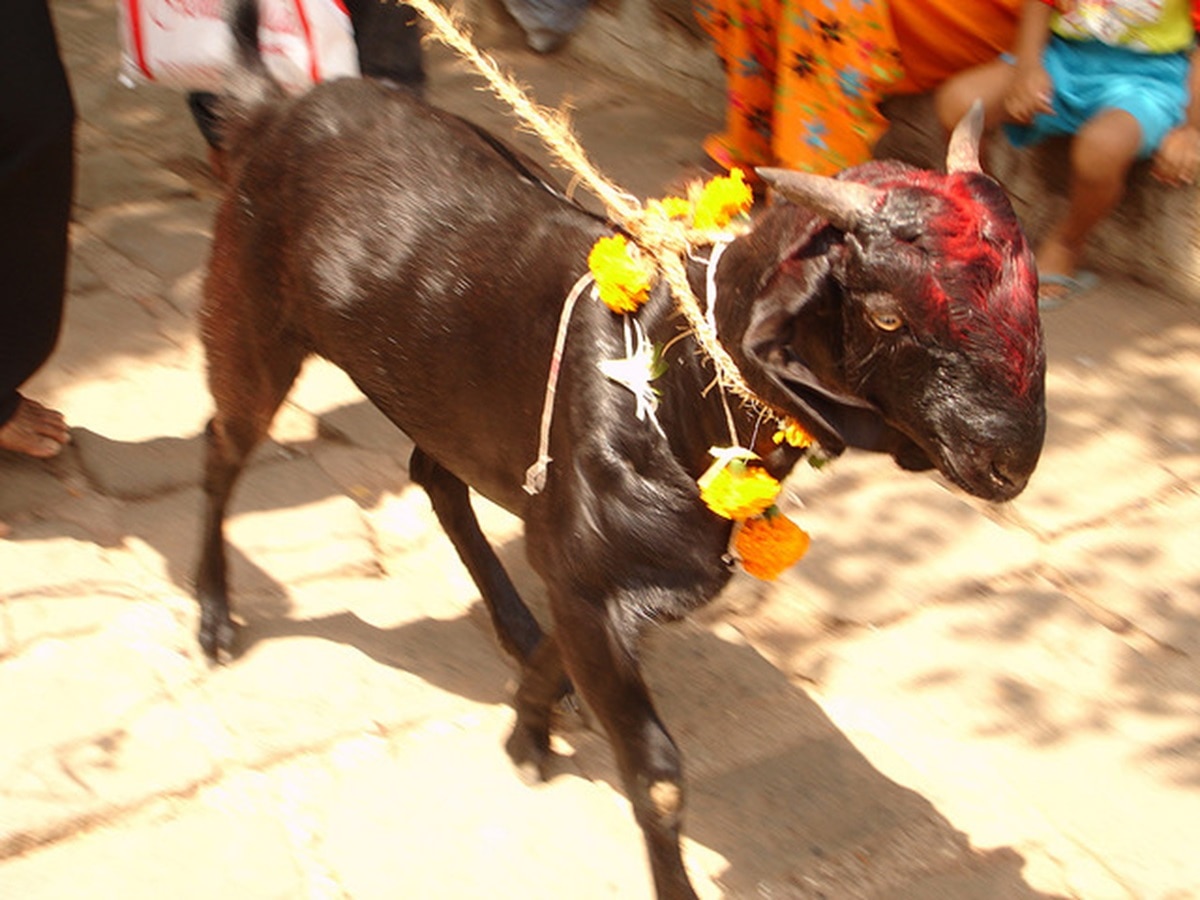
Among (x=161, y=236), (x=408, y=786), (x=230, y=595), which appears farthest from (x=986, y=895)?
(x=161, y=236)

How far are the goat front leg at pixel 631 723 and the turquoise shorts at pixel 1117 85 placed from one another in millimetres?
3534

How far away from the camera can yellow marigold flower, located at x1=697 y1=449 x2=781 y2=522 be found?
2.84 meters

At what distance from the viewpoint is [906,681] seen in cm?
411

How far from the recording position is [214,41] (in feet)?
15.0

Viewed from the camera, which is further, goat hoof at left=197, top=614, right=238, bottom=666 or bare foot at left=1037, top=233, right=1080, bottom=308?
bare foot at left=1037, top=233, right=1080, bottom=308

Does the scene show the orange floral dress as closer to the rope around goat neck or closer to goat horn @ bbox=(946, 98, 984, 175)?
the rope around goat neck

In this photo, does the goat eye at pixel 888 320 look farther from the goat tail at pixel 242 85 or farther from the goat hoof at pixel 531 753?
the goat tail at pixel 242 85

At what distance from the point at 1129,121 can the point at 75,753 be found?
4238 millimetres

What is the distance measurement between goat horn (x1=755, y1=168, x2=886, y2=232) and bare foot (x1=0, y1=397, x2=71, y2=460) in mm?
2797

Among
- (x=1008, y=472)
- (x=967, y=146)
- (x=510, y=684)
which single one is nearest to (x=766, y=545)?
(x=1008, y=472)

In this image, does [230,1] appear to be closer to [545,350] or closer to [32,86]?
[32,86]

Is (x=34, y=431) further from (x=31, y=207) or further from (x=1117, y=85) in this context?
(x=1117, y=85)

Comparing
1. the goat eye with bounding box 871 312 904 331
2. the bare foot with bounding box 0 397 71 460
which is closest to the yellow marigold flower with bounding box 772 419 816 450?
the goat eye with bounding box 871 312 904 331

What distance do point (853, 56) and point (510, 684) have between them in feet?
10.2
